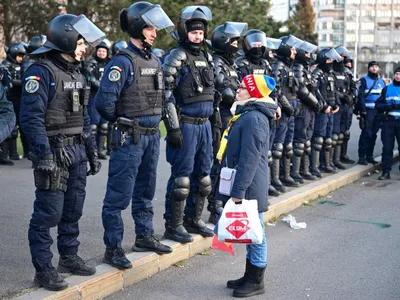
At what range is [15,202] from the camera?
27.5ft

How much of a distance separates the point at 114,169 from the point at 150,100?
69 cm

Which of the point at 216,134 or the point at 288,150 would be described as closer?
the point at 216,134

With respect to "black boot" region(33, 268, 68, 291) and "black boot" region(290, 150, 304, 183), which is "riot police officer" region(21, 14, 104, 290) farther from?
"black boot" region(290, 150, 304, 183)

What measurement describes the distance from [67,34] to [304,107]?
19.2 feet

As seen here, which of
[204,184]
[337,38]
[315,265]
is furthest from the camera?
[337,38]

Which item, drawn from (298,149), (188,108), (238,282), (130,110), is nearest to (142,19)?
(130,110)

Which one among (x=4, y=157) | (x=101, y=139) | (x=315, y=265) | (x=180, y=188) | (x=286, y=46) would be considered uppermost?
(x=286, y=46)


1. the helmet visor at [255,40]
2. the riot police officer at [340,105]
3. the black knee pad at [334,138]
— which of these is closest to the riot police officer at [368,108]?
the riot police officer at [340,105]

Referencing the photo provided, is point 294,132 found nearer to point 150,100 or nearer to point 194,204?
point 194,204

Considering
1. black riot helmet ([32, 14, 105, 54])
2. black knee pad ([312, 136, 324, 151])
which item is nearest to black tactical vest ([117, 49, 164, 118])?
black riot helmet ([32, 14, 105, 54])

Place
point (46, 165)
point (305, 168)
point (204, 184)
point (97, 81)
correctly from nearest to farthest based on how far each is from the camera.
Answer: point (46, 165), point (204, 184), point (305, 168), point (97, 81)

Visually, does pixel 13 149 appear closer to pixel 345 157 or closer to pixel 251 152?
pixel 345 157

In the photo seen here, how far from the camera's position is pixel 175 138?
627cm

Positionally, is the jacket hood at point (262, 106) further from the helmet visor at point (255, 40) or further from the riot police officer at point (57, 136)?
the helmet visor at point (255, 40)
